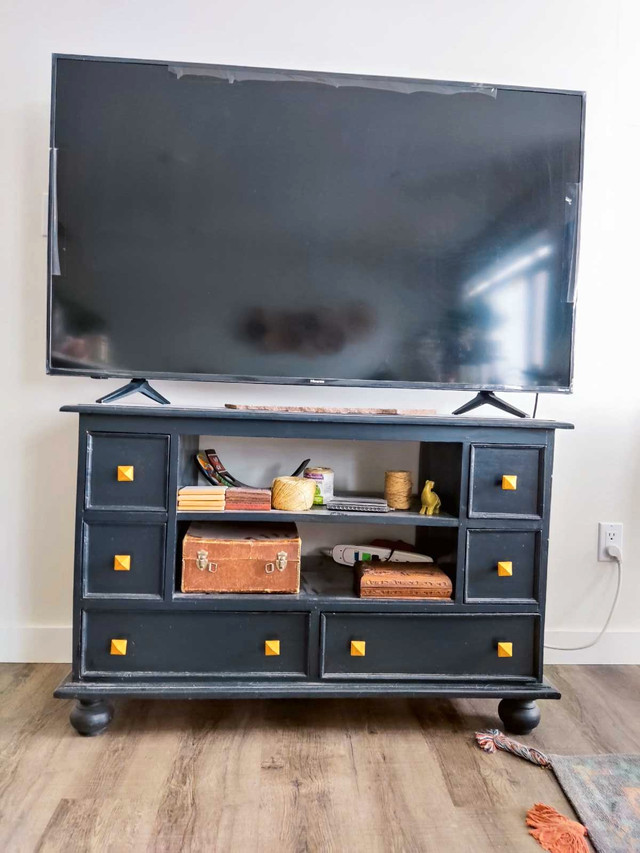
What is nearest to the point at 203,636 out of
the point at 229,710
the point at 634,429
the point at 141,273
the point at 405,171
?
the point at 229,710

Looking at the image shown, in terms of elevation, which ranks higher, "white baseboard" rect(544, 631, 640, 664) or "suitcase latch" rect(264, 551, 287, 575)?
"suitcase latch" rect(264, 551, 287, 575)

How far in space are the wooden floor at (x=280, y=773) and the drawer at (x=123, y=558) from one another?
1.21ft

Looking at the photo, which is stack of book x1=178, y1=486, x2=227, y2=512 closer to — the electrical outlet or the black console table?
the black console table

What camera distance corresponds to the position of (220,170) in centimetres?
163

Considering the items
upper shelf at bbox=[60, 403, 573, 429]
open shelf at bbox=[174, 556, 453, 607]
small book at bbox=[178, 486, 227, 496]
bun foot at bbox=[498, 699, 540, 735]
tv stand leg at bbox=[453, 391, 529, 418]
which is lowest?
bun foot at bbox=[498, 699, 540, 735]

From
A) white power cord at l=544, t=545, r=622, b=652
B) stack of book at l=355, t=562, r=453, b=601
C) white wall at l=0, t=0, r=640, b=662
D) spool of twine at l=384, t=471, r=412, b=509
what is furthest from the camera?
white power cord at l=544, t=545, r=622, b=652

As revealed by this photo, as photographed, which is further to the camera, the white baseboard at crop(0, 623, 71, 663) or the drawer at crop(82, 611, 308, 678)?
the white baseboard at crop(0, 623, 71, 663)

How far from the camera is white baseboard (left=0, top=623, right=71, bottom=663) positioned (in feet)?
6.22

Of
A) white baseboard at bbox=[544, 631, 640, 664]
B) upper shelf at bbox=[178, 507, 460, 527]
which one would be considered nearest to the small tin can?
upper shelf at bbox=[178, 507, 460, 527]

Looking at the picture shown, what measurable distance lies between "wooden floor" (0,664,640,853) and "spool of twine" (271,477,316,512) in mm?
566

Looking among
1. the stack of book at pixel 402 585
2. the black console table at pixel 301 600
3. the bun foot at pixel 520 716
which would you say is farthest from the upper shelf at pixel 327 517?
the bun foot at pixel 520 716

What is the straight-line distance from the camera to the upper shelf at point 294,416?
1451mm

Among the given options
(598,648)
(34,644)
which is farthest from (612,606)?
(34,644)

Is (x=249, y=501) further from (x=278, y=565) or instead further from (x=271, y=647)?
(x=271, y=647)
